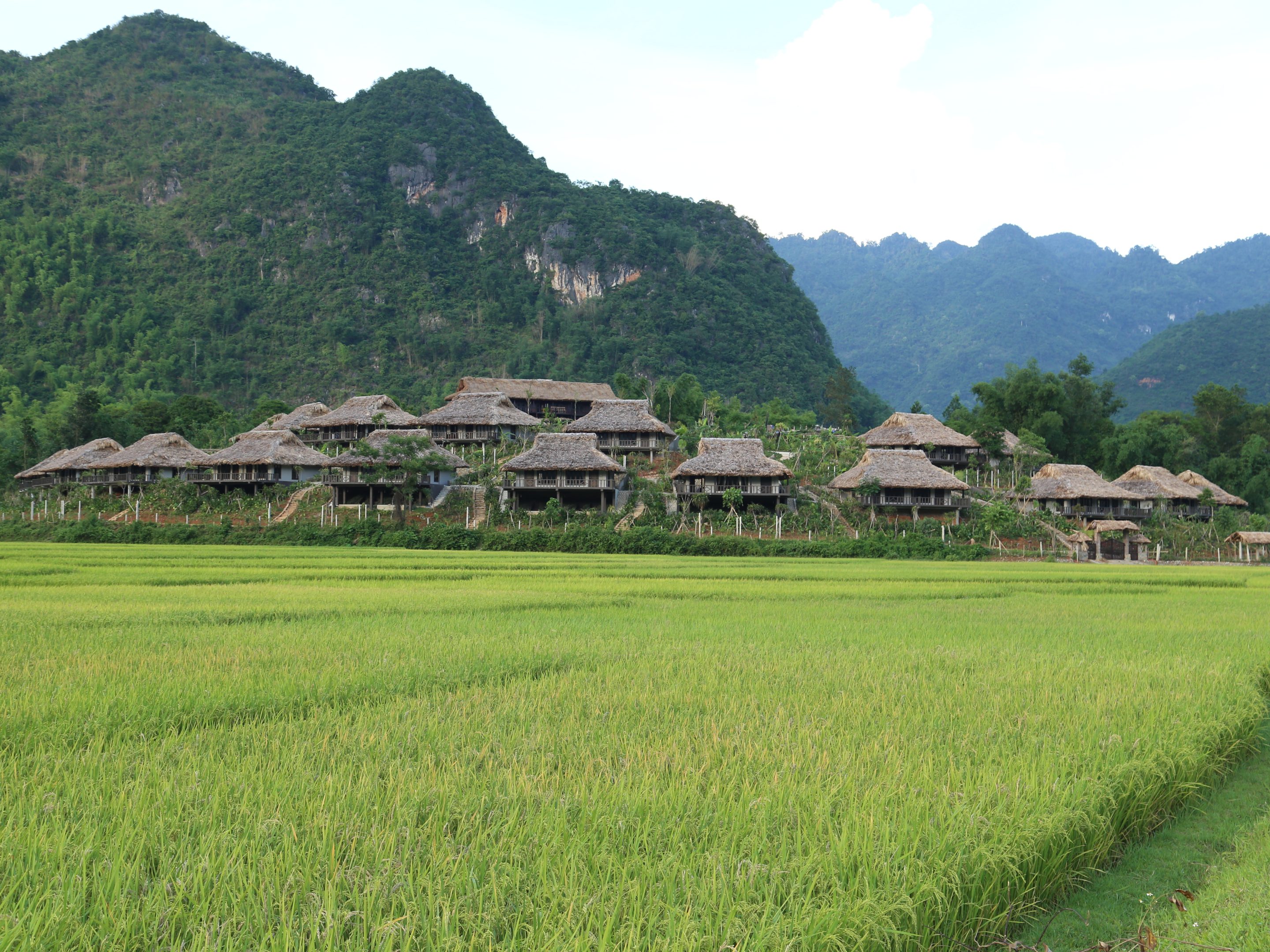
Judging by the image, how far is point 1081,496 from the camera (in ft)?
138

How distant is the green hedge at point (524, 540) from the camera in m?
29.7

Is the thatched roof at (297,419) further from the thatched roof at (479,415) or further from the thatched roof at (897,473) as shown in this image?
the thatched roof at (897,473)

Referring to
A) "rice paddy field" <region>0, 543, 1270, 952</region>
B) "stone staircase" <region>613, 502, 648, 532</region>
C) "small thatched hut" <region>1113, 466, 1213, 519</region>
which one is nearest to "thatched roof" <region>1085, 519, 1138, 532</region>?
"small thatched hut" <region>1113, 466, 1213, 519</region>

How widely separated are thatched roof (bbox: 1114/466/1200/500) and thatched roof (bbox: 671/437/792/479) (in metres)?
23.3

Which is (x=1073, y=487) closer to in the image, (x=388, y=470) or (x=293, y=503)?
(x=388, y=470)

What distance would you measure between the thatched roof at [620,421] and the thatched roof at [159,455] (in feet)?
69.6

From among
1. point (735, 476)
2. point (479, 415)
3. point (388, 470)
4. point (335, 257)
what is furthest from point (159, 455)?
point (335, 257)

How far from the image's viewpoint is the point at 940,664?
711cm

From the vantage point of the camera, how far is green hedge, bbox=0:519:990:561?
97.5 feet

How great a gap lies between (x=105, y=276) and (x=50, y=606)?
100 m

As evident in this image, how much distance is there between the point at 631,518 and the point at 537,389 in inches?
933

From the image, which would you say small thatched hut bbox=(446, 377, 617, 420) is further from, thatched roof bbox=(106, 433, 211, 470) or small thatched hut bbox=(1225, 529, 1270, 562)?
small thatched hut bbox=(1225, 529, 1270, 562)

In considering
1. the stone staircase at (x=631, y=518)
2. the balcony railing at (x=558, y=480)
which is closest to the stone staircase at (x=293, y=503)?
the balcony railing at (x=558, y=480)

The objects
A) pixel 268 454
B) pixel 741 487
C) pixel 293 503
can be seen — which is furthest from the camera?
pixel 268 454
